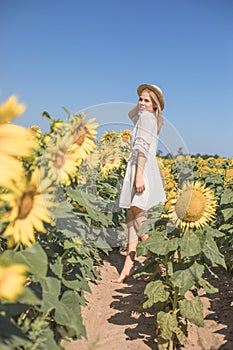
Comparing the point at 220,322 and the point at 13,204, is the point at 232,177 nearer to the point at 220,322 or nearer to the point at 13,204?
the point at 220,322

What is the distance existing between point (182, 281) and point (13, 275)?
186 cm

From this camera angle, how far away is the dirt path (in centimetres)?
296

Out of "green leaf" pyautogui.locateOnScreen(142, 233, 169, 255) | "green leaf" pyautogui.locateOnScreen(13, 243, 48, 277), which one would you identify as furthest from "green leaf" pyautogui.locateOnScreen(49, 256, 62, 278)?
"green leaf" pyautogui.locateOnScreen(142, 233, 169, 255)

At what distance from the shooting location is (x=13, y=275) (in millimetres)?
978

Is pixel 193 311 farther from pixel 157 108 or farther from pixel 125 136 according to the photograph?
pixel 125 136

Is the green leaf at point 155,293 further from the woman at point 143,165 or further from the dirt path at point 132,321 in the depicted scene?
the woman at point 143,165

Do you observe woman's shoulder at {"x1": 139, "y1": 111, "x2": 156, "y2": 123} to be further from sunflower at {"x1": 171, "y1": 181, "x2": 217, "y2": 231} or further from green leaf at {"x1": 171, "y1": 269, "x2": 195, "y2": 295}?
green leaf at {"x1": 171, "y1": 269, "x2": 195, "y2": 295}

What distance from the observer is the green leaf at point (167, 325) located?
276 centimetres

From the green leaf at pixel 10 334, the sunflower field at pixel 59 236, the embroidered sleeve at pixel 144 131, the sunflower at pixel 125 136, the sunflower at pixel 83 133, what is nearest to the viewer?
the sunflower field at pixel 59 236

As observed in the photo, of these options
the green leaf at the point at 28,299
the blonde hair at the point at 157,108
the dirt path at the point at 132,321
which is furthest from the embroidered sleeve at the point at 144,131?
the green leaf at the point at 28,299

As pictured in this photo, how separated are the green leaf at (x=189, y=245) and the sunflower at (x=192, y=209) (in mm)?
76

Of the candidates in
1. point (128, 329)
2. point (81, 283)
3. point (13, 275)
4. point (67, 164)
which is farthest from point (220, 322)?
point (13, 275)

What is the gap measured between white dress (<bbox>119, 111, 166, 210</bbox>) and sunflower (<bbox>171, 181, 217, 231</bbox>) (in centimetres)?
116

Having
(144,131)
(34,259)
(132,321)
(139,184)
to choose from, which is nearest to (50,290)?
(34,259)
